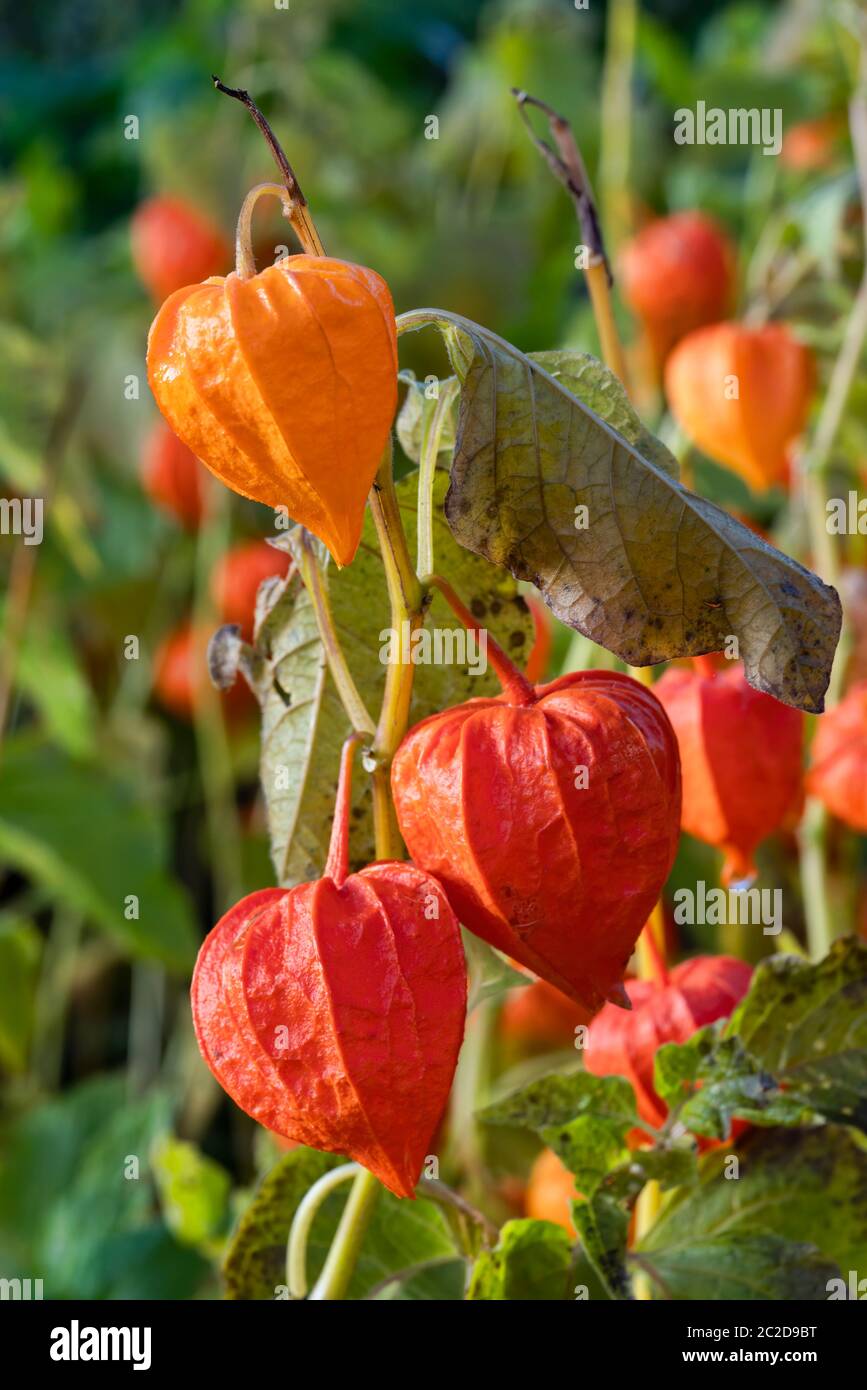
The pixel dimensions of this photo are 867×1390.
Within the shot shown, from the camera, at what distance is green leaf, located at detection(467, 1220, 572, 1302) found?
0.38m

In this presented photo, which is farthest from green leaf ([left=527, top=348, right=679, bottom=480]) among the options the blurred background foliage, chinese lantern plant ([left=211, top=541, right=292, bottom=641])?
chinese lantern plant ([left=211, top=541, right=292, bottom=641])

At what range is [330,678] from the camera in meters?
0.39

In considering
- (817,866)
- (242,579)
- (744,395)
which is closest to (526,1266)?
(817,866)

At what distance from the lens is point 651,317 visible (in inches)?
39.6

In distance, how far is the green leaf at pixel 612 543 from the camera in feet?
1.00

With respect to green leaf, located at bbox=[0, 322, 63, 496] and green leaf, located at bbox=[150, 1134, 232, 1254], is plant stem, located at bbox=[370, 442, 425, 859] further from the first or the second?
green leaf, located at bbox=[0, 322, 63, 496]

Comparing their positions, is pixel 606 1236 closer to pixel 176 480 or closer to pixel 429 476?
pixel 429 476

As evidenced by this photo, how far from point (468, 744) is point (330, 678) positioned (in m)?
0.09

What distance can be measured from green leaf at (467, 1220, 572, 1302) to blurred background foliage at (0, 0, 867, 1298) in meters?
0.38

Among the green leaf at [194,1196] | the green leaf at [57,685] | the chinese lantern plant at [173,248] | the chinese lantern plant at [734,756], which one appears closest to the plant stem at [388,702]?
the chinese lantern plant at [734,756]

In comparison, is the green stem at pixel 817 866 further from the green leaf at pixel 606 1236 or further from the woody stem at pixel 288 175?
the woody stem at pixel 288 175

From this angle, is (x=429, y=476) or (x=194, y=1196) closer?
(x=429, y=476)

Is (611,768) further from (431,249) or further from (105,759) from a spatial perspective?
(431,249)

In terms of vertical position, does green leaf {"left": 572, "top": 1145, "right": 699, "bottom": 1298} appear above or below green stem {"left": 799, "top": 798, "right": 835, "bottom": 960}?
below
